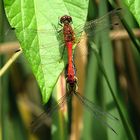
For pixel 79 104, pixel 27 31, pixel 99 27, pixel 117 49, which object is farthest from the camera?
pixel 117 49

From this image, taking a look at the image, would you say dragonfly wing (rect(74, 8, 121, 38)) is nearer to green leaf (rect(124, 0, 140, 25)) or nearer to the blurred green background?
the blurred green background

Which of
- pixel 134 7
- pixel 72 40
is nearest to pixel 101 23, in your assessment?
pixel 72 40

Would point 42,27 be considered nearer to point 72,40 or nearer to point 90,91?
point 72,40

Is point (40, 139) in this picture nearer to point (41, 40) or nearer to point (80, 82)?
point (80, 82)

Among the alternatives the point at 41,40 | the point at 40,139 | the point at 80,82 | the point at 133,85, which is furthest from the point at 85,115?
the point at 41,40

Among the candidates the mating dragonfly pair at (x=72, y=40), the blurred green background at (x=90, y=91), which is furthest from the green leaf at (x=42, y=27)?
the blurred green background at (x=90, y=91)

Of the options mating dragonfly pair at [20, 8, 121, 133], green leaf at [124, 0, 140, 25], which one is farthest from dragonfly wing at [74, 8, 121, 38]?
green leaf at [124, 0, 140, 25]
